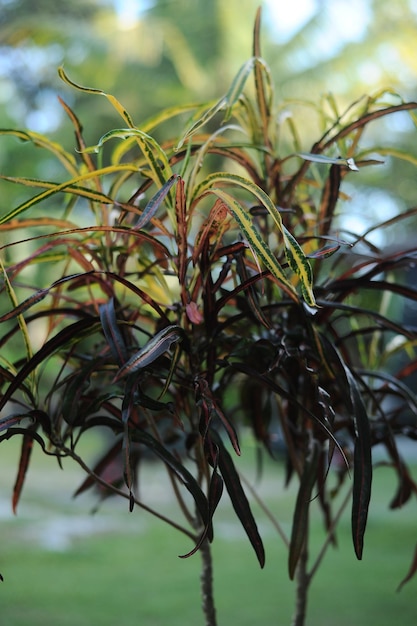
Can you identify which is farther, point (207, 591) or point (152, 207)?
point (207, 591)

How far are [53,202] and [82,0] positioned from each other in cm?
430

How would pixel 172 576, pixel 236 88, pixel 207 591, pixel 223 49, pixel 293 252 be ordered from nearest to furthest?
pixel 293 252 → pixel 236 88 → pixel 207 591 → pixel 172 576 → pixel 223 49

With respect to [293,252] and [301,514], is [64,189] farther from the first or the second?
[301,514]

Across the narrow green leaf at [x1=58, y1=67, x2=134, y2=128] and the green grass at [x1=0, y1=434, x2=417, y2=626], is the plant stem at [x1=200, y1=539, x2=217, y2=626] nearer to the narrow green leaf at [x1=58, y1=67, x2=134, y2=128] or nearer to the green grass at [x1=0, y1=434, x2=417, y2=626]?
the narrow green leaf at [x1=58, y1=67, x2=134, y2=128]

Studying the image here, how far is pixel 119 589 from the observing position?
2.32 metres

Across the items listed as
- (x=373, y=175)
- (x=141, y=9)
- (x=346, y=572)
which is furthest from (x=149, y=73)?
(x=346, y=572)

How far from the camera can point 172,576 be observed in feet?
8.20

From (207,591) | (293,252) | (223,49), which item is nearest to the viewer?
(293,252)

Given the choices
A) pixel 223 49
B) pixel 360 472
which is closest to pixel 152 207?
pixel 360 472

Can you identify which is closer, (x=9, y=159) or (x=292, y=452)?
(x=292, y=452)

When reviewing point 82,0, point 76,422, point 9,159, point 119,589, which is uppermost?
point 82,0

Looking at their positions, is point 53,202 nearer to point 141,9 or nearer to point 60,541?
point 141,9

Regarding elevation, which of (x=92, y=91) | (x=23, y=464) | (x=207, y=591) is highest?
(x=92, y=91)

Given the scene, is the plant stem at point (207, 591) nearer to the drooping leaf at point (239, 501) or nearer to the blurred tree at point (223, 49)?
the drooping leaf at point (239, 501)
